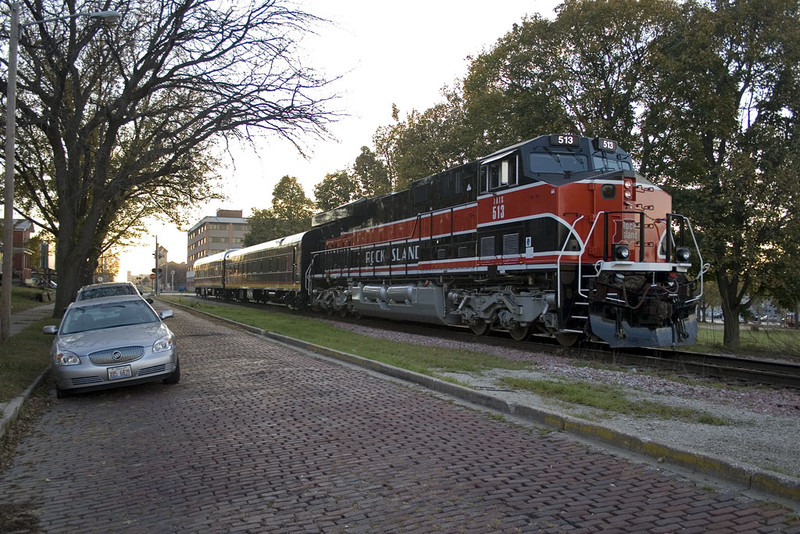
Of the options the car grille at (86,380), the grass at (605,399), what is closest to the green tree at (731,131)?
the grass at (605,399)

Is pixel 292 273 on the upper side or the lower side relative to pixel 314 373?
upper

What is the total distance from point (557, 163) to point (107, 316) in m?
9.27

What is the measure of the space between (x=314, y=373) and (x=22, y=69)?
52.6ft

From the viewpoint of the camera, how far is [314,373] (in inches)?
400

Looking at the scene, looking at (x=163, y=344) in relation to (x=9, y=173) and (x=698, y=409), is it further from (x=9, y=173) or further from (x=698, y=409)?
(x=698, y=409)

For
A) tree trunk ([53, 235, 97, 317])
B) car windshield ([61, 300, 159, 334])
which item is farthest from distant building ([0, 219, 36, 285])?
car windshield ([61, 300, 159, 334])

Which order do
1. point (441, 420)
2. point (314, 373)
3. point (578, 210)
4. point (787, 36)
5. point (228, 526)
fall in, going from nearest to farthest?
1. point (228, 526)
2. point (441, 420)
3. point (314, 373)
4. point (578, 210)
5. point (787, 36)

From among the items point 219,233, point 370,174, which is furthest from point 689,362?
point 219,233

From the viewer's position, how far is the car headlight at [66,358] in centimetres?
846

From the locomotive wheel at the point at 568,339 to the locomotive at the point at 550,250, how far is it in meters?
0.03

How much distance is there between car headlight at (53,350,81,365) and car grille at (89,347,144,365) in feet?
0.63

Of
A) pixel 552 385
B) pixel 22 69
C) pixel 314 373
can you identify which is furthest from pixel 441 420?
pixel 22 69

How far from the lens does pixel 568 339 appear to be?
12.4 m

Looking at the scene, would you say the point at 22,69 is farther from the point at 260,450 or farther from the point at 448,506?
the point at 448,506
